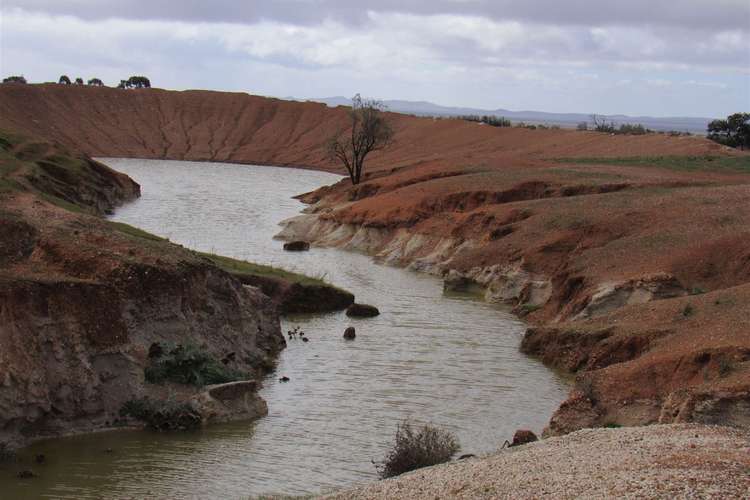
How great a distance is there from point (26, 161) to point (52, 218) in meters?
30.2

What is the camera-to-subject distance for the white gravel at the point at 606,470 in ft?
37.1

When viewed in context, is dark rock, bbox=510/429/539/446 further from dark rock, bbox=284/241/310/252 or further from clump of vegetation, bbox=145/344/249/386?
dark rock, bbox=284/241/310/252

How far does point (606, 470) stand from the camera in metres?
12.2

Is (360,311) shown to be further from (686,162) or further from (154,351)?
(686,162)

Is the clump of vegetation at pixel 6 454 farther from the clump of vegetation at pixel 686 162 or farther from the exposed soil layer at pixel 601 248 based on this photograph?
the clump of vegetation at pixel 686 162

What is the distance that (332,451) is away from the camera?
745 inches

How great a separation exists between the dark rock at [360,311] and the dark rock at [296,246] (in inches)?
618

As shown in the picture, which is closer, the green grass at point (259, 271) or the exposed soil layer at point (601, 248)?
the exposed soil layer at point (601, 248)

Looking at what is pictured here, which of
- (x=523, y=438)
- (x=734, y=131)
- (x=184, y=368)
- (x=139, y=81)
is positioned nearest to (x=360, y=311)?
(x=184, y=368)

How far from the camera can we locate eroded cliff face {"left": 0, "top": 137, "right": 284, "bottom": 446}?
742 inches

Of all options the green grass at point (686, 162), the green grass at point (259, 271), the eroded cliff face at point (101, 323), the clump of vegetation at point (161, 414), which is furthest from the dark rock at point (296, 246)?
the clump of vegetation at point (161, 414)

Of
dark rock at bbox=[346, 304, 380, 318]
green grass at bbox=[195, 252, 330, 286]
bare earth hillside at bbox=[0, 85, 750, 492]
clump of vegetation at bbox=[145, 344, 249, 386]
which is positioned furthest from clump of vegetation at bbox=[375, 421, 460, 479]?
green grass at bbox=[195, 252, 330, 286]

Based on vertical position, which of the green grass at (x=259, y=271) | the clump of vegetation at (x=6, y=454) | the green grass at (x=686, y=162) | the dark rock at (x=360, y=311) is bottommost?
the clump of vegetation at (x=6, y=454)

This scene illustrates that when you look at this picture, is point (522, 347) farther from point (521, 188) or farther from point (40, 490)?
point (521, 188)
